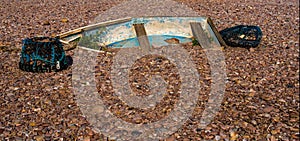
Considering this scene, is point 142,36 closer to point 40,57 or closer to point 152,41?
point 152,41

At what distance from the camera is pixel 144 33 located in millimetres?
9453

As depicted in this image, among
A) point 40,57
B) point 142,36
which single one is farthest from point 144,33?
point 40,57

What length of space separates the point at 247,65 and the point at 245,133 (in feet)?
8.59

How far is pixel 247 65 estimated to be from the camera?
8.22 meters

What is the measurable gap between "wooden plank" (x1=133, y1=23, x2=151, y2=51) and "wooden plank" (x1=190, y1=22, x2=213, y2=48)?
114 cm

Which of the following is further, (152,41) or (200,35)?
(152,41)

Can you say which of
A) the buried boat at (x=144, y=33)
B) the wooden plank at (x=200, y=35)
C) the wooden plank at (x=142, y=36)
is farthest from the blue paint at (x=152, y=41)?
the wooden plank at (x=200, y=35)

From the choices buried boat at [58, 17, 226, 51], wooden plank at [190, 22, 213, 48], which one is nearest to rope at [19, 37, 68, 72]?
buried boat at [58, 17, 226, 51]

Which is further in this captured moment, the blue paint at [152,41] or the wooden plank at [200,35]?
the blue paint at [152,41]

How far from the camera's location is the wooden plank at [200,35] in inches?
360

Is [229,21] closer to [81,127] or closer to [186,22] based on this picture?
[186,22]

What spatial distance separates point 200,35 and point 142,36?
1314 millimetres

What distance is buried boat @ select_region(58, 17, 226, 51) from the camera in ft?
30.2

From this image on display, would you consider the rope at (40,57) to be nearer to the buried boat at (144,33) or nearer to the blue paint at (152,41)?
the buried boat at (144,33)
